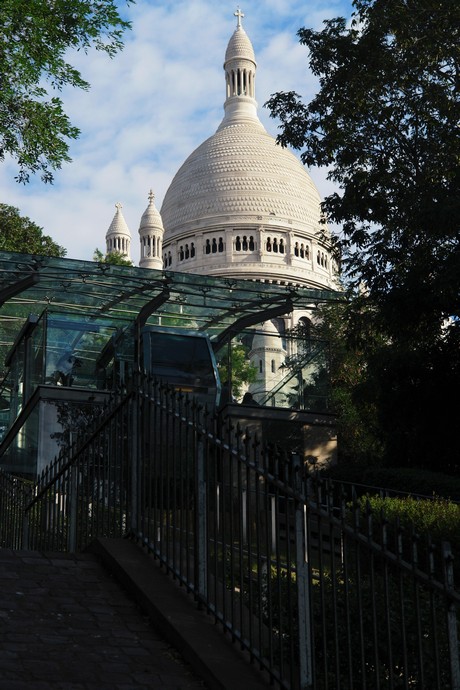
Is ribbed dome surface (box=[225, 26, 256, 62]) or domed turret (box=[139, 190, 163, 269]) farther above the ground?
ribbed dome surface (box=[225, 26, 256, 62])

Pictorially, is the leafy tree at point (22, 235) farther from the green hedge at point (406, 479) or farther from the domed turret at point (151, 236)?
the domed turret at point (151, 236)

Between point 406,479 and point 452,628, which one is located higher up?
point 406,479

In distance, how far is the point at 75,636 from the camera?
653cm

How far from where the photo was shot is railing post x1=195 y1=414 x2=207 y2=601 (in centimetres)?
711

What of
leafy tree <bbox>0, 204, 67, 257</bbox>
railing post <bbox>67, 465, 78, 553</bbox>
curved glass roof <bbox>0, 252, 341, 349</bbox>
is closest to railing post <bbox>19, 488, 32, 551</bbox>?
railing post <bbox>67, 465, 78, 553</bbox>

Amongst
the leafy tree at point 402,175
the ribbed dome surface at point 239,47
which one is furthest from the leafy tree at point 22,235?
the ribbed dome surface at point 239,47

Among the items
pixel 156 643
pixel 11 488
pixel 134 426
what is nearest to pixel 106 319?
pixel 11 488

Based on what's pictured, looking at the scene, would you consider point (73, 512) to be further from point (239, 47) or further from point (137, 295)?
point (239, 47)

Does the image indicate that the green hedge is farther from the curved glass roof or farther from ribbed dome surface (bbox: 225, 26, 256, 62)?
ribbed dome surface (bbox: 225, 26, 256, 62)

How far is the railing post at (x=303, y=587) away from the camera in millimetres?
5734

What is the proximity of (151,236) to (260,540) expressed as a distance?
107 m

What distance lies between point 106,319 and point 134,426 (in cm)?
1717

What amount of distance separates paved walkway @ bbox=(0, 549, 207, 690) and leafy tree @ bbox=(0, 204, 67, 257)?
97.7 feet

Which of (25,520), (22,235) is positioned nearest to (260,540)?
(25,520)
